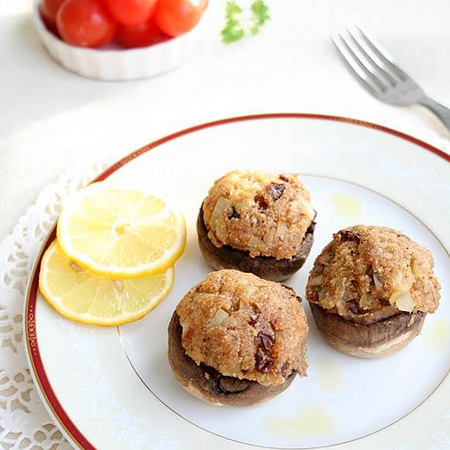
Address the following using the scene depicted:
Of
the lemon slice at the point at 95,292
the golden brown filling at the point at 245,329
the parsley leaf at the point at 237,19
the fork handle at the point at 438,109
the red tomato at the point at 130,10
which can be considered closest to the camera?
the golden brown filling at the point at 245,329

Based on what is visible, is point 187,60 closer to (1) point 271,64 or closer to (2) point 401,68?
(1) point 271,64

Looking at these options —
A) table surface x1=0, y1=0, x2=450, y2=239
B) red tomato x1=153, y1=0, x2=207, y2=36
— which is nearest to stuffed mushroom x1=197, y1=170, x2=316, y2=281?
table surface x1=0, y1=0, x2=450, y2=239

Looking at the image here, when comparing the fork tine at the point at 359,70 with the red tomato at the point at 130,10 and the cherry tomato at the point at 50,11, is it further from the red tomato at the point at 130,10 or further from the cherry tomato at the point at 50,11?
the cherry tomato at the point at 50,11

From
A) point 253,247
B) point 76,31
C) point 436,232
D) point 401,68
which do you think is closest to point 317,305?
point 253,247

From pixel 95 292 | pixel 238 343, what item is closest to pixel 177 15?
pixel 95 292

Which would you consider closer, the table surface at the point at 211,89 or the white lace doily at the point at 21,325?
the white lace doily at the point at 21,325

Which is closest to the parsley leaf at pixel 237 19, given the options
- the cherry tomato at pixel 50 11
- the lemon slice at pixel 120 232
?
the cherry tomato at pixel 50 11
